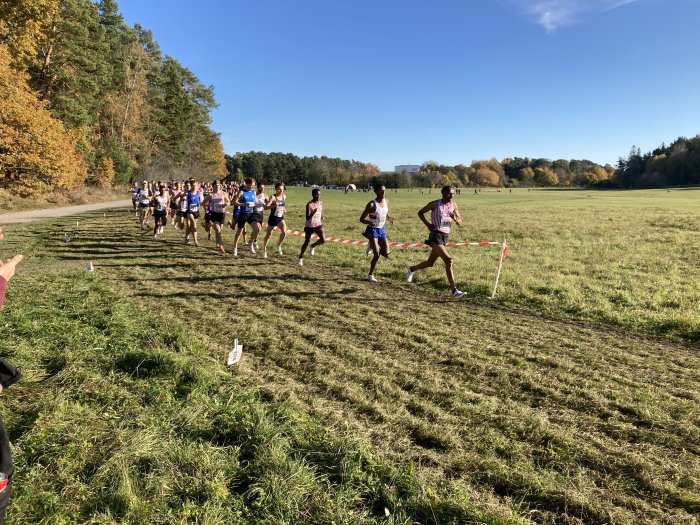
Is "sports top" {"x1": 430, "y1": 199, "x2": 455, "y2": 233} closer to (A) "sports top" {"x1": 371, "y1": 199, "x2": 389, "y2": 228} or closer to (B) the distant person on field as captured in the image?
(A) "sports top" {"x1": 371, "y1": 199, "x2": 389, "y2": 228}

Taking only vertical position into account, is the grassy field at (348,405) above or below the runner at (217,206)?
below

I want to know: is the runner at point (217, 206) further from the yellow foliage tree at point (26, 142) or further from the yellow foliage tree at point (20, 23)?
the yellow foliage tree at point (20, 23)

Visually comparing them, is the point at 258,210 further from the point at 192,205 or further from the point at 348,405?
the point at 348,405

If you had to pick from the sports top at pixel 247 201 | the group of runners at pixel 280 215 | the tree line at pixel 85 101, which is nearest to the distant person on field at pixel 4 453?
the group of runners at pixel 280 215

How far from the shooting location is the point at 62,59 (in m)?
31.1

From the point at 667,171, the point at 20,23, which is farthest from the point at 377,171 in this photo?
the point at 20,23

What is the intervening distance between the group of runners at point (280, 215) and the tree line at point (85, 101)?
1152cm

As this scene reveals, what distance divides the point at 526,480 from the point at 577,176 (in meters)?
166

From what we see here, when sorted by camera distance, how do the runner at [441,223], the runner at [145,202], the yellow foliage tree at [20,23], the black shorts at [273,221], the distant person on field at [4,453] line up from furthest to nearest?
the yellow foliage tree at [20,23]
the runner at [145,202]
the black shorts at [273,221]
the runner at [441,223]
the distant person on field at [4,453]

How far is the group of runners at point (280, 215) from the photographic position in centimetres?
817

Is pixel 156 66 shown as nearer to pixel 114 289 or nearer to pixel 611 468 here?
pixel 114 289

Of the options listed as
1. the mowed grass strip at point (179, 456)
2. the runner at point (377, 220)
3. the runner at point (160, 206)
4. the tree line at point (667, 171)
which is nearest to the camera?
the mowed grass strip at point (179, 456)

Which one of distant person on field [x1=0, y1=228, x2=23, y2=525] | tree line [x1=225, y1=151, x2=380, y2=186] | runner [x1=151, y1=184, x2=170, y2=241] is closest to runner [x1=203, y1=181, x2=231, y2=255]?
runner [x1=151, y1=184, x2=170, y2=241]

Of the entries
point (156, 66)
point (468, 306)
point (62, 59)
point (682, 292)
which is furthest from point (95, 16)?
point (682, 292)
